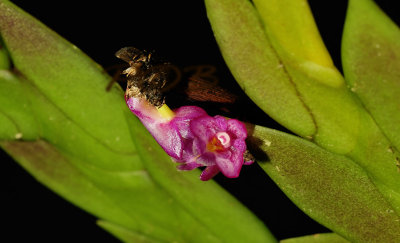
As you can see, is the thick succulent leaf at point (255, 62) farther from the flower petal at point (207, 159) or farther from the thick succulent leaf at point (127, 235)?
the thick succulent leaf at point (127, 235)

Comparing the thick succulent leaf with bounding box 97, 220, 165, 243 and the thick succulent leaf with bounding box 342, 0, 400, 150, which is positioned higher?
the thick succulent leaf with bounding box 342, 0, 400, 150

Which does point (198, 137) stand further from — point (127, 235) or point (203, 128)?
point (127, 235)

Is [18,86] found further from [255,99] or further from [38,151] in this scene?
[255,99]

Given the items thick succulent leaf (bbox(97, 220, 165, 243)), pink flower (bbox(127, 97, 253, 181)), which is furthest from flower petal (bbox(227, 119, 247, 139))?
thick succulent leaf (bbox(97, 220, 165, 243))

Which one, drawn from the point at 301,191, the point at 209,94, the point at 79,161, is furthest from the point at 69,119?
the point at 301,191

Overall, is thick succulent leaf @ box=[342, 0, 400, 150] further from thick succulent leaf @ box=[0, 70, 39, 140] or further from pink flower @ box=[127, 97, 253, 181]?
thick succulent leaf @ box=[0, 70, 39, 140]

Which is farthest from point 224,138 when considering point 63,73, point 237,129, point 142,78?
point 63,73

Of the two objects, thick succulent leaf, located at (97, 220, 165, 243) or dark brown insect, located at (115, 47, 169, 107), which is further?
thick succulent leaf, located at (97, 220, 165, 243)

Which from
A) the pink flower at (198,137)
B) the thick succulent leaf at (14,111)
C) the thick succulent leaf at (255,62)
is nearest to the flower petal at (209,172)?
the pink flower at (198,137)
